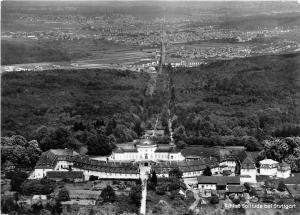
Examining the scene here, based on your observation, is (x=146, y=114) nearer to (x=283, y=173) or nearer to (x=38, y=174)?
(x=283, y=173)

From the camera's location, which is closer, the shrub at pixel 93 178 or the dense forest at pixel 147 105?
the shrub at pixel 93 178

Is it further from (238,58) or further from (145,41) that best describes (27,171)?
(145,41)

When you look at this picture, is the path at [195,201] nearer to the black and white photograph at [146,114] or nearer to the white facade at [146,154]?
the black and white photograph at [146,114]

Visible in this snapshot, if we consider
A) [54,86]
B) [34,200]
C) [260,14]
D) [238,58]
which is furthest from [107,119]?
[260,14]

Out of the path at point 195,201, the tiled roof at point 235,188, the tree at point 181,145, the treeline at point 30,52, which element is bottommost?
the path at point 195,201

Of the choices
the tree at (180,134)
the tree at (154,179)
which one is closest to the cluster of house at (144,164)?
the tree at (154,179)
